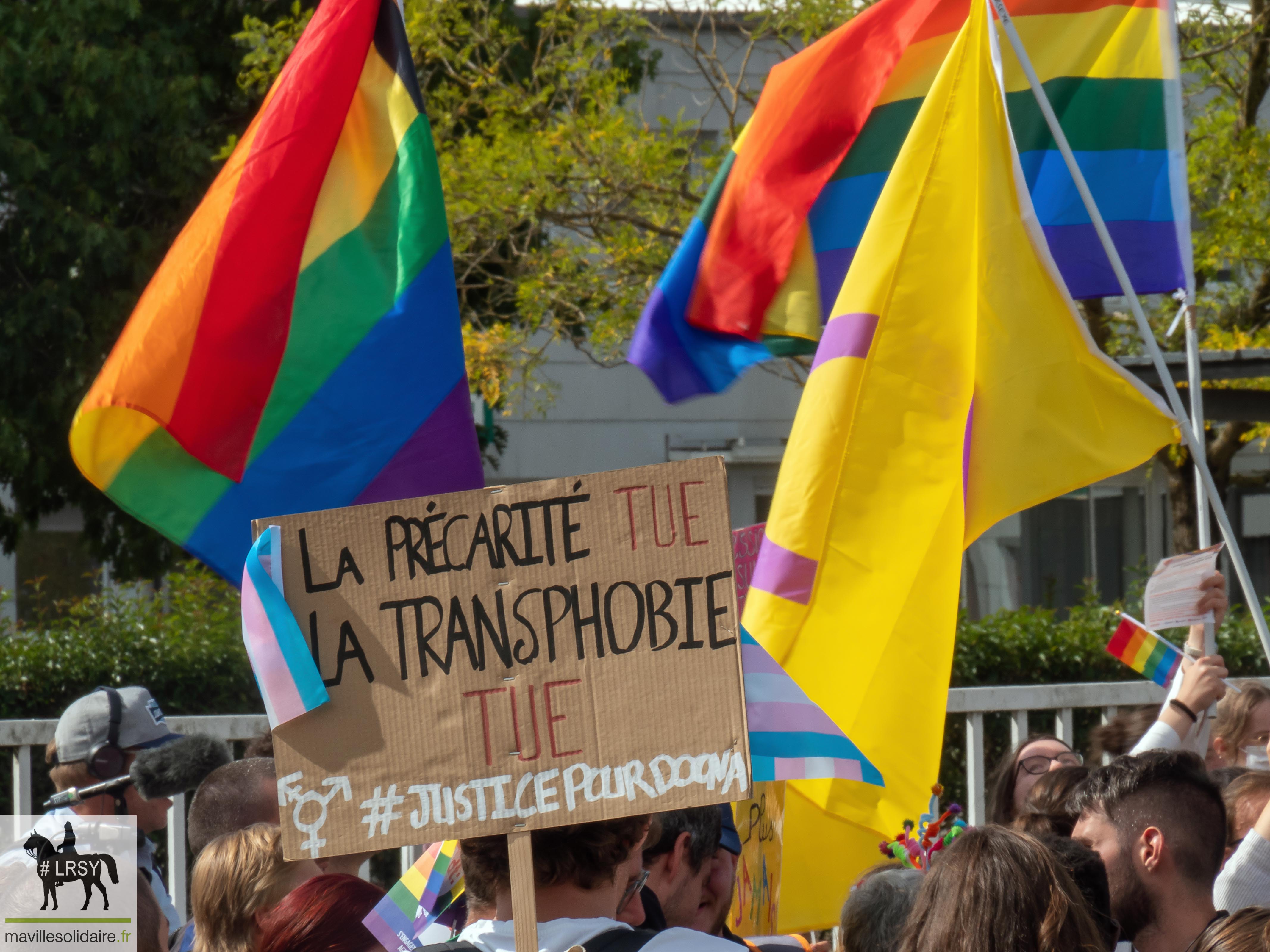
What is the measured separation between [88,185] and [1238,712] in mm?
10587

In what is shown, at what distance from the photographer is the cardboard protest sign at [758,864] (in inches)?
130

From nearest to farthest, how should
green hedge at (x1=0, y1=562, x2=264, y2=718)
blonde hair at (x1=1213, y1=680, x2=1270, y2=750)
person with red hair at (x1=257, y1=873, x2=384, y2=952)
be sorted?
person with red hair at (x1=257, y1=873, x2=384, y2=952) < blonde hair at (x1=1213, y1=680, x2=1270, y2=750) < green hedge at (x1=0, y1=562, x2=264, y2=718)

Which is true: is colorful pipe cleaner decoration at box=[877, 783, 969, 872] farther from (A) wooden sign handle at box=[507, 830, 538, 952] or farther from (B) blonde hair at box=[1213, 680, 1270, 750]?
(B) blonde hair at box=[1213, 680, 1270, 750]

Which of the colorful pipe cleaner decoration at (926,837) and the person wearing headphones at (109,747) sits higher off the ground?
the person wearing headphones at (109,747)

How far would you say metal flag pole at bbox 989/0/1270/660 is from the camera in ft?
12.3

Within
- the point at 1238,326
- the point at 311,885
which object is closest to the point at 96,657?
the point at 311,885

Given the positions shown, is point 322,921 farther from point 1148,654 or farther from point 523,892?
point 1148,654

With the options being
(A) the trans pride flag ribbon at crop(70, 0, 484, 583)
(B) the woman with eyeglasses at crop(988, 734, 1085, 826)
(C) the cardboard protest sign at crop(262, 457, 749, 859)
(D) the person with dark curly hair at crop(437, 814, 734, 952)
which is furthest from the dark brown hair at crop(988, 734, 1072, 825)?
(C) the cardboard protest sign at crop(262, 457, 749, 859)

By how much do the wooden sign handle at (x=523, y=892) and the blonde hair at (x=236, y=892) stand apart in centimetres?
87

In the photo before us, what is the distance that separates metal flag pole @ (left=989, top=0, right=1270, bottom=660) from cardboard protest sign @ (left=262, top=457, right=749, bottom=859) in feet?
6.72

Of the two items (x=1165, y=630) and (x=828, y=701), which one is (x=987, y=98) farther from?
(x=1165, y=630)

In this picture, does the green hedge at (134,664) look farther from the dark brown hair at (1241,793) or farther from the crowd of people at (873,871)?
the dark brown hair at (1241,793)

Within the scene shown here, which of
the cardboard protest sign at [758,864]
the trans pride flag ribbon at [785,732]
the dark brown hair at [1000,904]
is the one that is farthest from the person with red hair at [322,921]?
the cardboard protest sign at [758,864]

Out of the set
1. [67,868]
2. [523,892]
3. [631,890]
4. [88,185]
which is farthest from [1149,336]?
[88,185]
